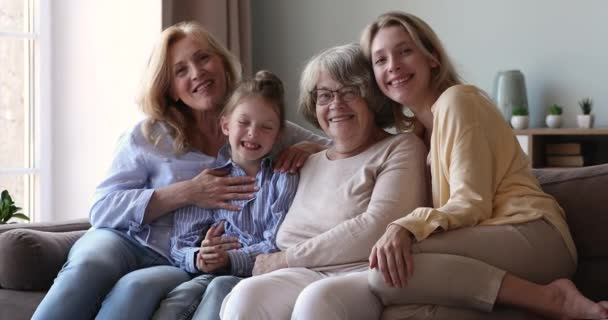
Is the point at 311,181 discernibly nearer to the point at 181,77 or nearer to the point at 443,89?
the point at 443,89

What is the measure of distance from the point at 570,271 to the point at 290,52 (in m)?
3.48

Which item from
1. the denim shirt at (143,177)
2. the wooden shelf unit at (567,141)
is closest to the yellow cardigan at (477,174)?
the denim shirt at (143,177)

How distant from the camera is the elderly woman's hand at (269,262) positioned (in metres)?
2.13

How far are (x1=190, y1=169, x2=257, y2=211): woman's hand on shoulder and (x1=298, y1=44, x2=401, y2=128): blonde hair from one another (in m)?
0.29

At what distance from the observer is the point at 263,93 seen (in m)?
2.39

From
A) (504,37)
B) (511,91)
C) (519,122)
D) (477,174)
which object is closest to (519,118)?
(519,122)

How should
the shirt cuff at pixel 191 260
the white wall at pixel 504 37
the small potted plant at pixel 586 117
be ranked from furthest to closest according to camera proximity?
the white wall at pixel 504 37 < the small potted plant at pixel 586 117 < the shirt cuff at pixel 191 260

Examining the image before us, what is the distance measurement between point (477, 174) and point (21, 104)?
3.19 meters

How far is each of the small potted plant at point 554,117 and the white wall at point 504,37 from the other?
0.33 ft

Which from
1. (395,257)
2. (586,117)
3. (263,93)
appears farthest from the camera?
(586,117)

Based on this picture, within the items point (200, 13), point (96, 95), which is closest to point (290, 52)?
point (200, 13)

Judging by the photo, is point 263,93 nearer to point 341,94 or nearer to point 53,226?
point 341,94

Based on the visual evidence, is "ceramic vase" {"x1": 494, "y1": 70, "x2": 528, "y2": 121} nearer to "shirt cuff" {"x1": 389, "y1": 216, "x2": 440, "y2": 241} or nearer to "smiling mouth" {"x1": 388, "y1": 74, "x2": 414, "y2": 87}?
"smiling mouth" {"x1": 388, "y1": 74, "x2": 414, "y2": 87}

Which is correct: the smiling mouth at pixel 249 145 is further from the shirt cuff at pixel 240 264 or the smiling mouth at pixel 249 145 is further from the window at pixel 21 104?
the window at pixel 21 104
